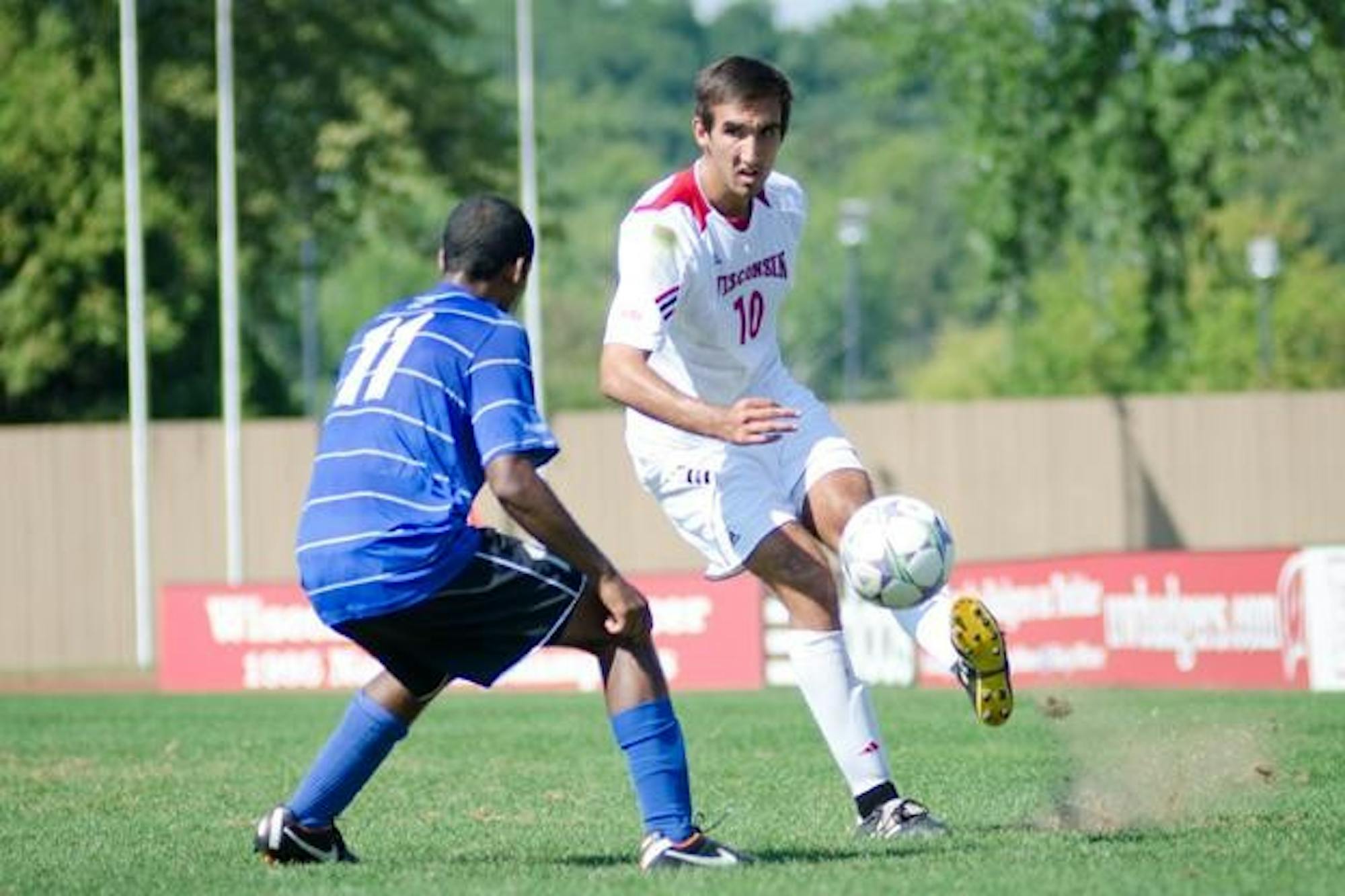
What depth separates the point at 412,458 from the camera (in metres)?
7.82

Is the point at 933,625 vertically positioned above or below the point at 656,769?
above

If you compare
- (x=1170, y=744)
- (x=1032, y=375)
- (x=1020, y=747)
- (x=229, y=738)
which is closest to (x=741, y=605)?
(x=229, y=738)

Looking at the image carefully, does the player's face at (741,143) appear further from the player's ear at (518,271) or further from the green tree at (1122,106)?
the green tree at (1122,106)

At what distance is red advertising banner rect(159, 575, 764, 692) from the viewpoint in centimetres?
2423

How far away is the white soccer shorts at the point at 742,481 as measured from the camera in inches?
358

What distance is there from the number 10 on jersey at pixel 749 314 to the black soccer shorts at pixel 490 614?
1572 millimetres

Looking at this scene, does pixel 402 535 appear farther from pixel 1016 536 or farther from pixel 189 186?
pixel 189 186

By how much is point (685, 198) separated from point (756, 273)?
38 cm

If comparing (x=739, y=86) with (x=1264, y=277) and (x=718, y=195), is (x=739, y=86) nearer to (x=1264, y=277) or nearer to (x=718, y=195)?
(x=718, y=195)

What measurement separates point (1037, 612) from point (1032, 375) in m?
37.2

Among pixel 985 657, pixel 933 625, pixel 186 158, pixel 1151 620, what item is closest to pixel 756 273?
pixel 933 625

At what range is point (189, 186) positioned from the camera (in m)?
42.1

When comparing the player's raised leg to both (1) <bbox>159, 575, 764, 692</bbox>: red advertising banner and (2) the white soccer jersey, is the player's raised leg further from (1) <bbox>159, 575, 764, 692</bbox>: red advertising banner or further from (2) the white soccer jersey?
(1) <bbox>159, 575, 764, 692</bbox>: red advertising banner

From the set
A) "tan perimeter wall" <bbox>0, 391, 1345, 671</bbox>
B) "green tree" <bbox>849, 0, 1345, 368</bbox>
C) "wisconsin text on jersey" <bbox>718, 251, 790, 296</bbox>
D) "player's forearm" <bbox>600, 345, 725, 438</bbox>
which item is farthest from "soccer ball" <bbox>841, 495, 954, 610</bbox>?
"tan perimeter wall" <bbox>0, 391, 1345, 671</bbox>
